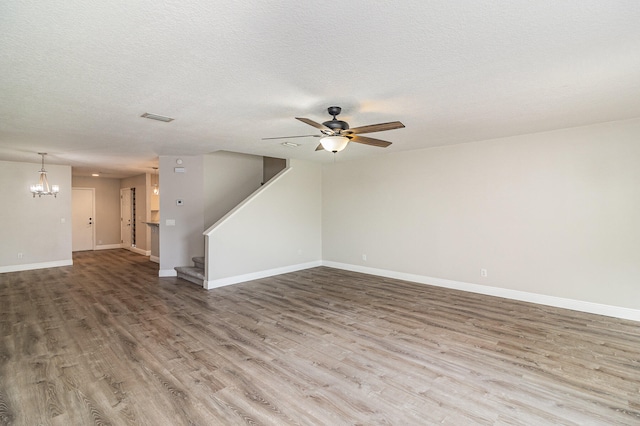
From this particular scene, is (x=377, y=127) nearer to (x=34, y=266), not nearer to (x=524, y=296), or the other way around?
(x=524, y=296)

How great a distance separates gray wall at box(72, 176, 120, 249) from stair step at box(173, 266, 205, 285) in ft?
20.8

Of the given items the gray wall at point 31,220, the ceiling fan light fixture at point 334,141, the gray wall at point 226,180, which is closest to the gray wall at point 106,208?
the gray wall at point 31,220

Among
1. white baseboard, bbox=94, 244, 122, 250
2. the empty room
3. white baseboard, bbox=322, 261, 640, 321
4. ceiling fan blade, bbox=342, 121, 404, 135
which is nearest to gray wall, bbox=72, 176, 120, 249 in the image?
white baseboard, bbox=94, 244, 122, 250

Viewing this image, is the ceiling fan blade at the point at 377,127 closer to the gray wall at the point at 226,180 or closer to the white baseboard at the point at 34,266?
the gray wall at the point at 226,180

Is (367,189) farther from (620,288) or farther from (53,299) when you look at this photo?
(53,299)

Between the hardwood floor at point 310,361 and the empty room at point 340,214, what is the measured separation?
0.03m

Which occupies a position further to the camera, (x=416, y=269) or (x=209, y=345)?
(x=416, y=269)

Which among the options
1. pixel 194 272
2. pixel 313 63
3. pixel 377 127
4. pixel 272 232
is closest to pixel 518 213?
pixel 377 127

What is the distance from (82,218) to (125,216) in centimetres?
127

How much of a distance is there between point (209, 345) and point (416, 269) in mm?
4180

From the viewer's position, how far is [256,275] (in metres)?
6.48

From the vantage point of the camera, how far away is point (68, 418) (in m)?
2.22

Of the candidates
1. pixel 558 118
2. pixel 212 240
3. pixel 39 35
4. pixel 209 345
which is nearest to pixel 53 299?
pixel 212 240

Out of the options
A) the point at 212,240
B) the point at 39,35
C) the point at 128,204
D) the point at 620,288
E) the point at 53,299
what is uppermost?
the point at 39,35
